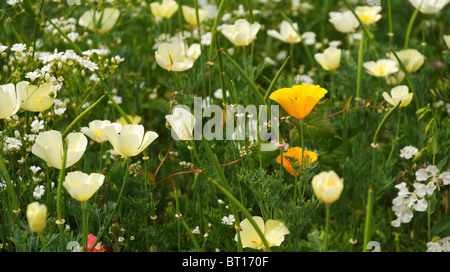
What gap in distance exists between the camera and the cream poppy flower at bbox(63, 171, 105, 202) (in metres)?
0.79

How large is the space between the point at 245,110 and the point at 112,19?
0.57m

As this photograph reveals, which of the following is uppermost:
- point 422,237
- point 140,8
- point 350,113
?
point 140,8

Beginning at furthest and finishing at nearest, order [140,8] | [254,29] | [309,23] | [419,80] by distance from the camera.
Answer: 1. [309,23]
2. [140,8]
3. [419,80]
4. [254,29]

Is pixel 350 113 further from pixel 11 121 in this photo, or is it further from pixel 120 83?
pixel 11 121

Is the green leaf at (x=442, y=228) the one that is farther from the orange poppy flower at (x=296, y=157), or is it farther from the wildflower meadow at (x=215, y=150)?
the orange poppy flower at (x=296, y=157)

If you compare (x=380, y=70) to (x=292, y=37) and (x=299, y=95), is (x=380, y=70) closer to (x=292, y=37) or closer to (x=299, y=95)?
(x=292, y=37)

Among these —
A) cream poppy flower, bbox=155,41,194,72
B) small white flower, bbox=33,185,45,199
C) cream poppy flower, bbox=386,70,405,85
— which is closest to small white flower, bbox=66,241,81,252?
small white flower, bbox=33,185,45,199

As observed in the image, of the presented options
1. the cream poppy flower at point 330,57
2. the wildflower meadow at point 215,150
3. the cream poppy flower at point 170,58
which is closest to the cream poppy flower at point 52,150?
the wildflower meadow at point 215,150

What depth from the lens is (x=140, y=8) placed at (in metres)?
1.80

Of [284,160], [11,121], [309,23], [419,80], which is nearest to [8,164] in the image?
[11,121]

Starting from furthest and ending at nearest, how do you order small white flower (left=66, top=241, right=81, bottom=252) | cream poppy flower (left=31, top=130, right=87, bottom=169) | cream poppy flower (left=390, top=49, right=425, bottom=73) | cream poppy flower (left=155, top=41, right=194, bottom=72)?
cream poppy flower (left=390, top=49, right=425, bottom=73), cream poppy flower (left=155, top=41, right=194, bottom=72), small white flower (left=66, top=241, right=81, bottom=252), cream poppy flower (left=31, top=130, right=87, bottom=169)

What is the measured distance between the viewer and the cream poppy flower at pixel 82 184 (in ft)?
2.59

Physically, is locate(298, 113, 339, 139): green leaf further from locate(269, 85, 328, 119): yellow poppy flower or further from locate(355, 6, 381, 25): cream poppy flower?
locate(355, 6, 381, 25): cream poppy flower

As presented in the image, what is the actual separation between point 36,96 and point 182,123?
0.88 ft
